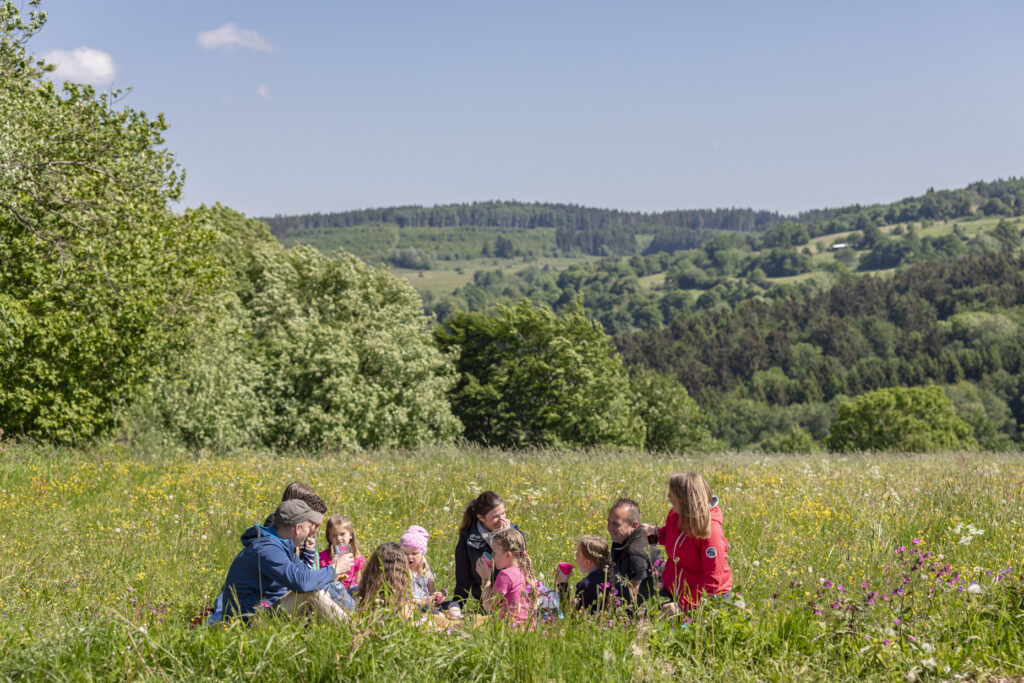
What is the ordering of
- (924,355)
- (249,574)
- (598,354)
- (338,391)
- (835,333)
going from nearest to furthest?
(249,574)
(338,391)
(598,354)
(924,355)
(835,333)

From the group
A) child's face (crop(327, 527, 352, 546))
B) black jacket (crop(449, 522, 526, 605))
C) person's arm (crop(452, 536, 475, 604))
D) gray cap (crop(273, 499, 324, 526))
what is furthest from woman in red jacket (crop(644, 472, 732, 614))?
child's face (crop(327, 527, 352, 546))

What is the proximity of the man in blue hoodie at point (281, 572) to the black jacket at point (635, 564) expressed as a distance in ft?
7.03

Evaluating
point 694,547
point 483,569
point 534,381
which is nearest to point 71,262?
point 483,569

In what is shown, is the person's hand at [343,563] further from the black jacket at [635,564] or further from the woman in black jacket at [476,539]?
the black jacket at [635,564]

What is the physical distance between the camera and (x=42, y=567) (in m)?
6.98

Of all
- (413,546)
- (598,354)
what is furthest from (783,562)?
(598,354)

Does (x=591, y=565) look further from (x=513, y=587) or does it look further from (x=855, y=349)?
(x=855, y=349)

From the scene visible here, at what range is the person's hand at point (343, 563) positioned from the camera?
6.10 meters

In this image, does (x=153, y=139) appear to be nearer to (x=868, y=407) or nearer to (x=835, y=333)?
(x=868, y=407)

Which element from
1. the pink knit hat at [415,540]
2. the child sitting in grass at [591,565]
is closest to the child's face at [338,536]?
the pink knit hat at [415,540]

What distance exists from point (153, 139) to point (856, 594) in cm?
1905

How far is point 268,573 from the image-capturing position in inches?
198

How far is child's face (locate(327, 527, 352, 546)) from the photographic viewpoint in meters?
6.54

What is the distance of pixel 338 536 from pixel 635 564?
2.58 metres
